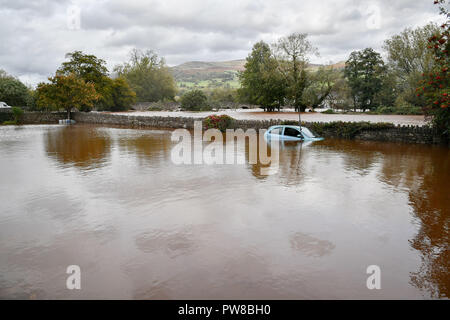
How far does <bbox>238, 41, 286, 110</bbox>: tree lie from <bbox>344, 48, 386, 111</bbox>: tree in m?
9.02

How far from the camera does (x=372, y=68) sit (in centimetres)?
3975

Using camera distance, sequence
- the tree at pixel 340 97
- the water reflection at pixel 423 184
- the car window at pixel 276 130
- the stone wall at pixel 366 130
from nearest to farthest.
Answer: the water reflection at pixel 423 184, the stone wall at pixel 366 130, the car window at pixel 276 130, the tree at pixel 340 97

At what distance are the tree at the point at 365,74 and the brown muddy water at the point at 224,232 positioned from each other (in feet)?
98.7

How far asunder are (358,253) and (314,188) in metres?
4.09

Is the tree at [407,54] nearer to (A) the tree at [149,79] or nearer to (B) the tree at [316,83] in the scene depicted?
(B) the tree at [316,83]

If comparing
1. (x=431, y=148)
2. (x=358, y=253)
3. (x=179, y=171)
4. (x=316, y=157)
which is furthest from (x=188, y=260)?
(x=431, y=148)

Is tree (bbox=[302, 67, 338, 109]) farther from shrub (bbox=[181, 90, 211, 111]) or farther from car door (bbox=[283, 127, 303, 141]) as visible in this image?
car door (bbox=[283, 127, 303, 141])

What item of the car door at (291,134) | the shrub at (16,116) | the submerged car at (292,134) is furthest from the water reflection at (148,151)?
the shrub at (16,116)

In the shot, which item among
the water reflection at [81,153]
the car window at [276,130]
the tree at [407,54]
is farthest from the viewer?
the tree at [407,54]

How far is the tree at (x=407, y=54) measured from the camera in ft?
113

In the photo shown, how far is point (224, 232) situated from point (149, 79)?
232 ft

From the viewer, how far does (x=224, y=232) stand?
6648 mm

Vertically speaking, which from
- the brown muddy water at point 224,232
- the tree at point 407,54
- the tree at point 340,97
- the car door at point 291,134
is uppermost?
the tree at point 407,54

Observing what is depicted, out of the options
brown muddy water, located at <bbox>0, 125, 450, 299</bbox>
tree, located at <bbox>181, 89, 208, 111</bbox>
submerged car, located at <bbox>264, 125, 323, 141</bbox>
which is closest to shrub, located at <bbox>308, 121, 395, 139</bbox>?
submerged car, located at <bbox>264, 125, 323, 141</bbox>
